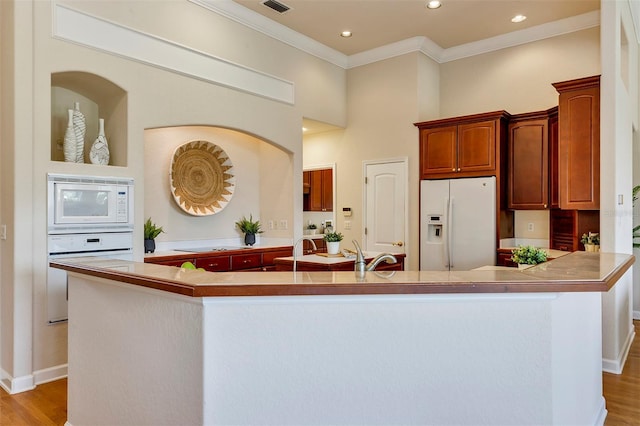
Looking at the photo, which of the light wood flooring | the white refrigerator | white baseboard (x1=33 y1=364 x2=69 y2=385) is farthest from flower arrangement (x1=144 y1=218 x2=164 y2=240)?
the white refrigerator

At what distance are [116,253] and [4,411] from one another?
131 cm

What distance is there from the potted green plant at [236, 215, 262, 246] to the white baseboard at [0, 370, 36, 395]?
9.15 ft

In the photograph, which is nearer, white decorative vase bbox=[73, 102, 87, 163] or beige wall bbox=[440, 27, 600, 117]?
white decorative vase bbox=[73, 102, 87, 163]

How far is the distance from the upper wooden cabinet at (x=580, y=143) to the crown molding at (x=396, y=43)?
1.74 metres

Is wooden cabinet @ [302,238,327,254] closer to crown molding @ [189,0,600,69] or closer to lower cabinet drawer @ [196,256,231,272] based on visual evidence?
lower cabinet drawer @ [196,256,231,272]

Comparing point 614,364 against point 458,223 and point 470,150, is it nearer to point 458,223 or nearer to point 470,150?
point 458,223

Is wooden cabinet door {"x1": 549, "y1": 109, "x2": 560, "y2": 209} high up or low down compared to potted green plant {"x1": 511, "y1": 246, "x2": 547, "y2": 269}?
up

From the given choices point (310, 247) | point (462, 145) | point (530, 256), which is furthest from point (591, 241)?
point (310, 247)

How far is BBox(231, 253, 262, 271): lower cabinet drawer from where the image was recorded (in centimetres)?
488

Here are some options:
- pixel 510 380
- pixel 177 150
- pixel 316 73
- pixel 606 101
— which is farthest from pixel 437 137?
pixel 510 380

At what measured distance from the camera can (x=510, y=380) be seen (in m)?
1.71

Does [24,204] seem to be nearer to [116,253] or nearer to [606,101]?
[116,253]

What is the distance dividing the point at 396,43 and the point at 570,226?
309 centimetres

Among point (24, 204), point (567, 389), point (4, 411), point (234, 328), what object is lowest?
point (4, 411)
